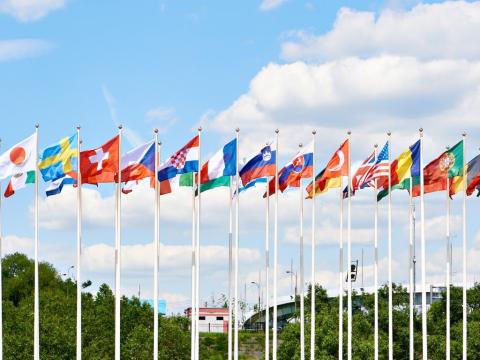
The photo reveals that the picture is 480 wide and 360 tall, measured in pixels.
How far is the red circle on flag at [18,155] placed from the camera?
4298 cm

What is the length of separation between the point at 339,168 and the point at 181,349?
80.4 ft

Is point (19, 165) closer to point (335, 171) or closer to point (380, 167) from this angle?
point (335, 171)

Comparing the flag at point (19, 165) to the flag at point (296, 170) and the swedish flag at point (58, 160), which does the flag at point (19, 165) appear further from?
the flag at point (296, 170)

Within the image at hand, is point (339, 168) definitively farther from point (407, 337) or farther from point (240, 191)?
point (407, 337)

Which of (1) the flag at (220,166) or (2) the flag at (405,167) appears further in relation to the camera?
(2) the flag at (405,167)

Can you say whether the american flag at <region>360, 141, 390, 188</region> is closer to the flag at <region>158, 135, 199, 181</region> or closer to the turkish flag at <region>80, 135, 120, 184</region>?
the flag at <region>158, 135, 199, 181</region>

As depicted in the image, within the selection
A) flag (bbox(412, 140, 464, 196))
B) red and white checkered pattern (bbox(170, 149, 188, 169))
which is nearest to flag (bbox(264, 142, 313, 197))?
red and white checkered pattern (bbox(170, 149, 188, 169))

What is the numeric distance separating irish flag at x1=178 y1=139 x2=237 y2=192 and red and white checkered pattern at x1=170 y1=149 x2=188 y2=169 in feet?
4.07

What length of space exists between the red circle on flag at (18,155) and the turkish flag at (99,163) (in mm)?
2518

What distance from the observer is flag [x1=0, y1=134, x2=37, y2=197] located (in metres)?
42.8

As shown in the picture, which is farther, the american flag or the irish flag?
the american flag

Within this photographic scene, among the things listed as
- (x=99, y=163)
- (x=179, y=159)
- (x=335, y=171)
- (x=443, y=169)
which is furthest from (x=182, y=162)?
(x=443, y=169)

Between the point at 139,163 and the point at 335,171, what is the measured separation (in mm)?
9338

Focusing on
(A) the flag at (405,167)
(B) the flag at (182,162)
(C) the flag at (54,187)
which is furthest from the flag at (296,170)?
(C) the flag at (54,187)
